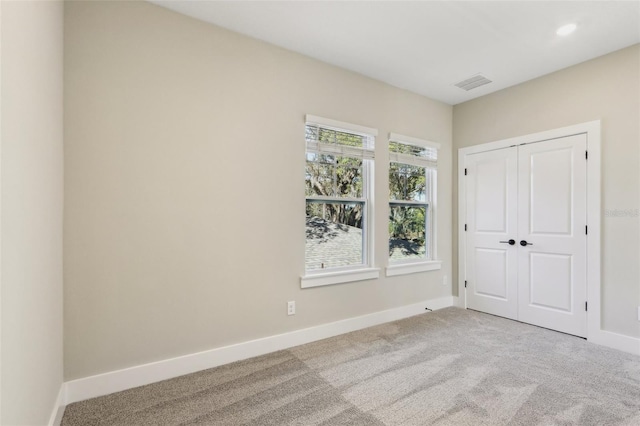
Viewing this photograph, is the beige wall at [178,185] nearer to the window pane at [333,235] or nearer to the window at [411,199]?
the window pane at [333,235]

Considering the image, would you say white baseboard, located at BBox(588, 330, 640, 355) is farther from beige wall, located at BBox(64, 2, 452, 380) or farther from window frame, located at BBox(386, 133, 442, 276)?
beige wall, located at BBox(64, 2, 452, 380)

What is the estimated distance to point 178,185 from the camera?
7.70ft

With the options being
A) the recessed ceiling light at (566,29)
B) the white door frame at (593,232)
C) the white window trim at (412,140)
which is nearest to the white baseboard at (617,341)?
the white door frame at (593,232)

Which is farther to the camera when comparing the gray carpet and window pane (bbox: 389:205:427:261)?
window pane (bbox: 389:205:427:261)

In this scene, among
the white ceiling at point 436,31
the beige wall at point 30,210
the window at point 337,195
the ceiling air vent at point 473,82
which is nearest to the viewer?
the beige wall at point 30,210

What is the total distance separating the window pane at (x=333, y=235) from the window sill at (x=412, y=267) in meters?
0.43

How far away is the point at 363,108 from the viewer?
3412 mm

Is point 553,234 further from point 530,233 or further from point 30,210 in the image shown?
point 30,210

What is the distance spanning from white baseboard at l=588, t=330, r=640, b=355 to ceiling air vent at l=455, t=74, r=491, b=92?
2.83 m

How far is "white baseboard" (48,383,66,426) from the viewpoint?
66.9 inches

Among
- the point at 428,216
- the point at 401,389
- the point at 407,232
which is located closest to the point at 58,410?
the point at 401,389

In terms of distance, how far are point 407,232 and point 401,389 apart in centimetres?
211

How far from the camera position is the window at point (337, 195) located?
3092mm

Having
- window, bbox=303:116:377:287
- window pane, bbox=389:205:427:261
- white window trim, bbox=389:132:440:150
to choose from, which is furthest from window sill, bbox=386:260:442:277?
white window trim, bbox=389:132:440:150
